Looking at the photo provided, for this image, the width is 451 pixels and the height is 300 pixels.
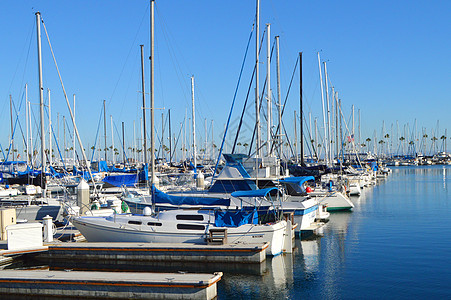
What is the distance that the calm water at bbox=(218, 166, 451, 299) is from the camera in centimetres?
1683

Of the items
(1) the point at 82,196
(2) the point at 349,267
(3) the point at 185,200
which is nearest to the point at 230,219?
(3) the point at 185,200

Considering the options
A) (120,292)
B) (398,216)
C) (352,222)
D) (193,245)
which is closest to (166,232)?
(193,245)

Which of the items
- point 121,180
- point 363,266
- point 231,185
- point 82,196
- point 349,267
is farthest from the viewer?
point 121,180

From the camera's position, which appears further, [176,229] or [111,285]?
[176,229]

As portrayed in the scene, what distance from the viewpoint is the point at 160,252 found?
2044 centimetres

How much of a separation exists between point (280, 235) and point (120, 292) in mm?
8969

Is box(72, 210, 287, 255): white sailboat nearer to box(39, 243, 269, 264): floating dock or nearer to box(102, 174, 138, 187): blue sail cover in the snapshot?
box(39, 243, 269, 264): floating dock

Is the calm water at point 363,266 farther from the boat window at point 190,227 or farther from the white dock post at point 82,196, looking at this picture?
the white dock post at point 82,196

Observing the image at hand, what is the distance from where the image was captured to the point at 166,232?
2197 cm

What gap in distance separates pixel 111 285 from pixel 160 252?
500 cm

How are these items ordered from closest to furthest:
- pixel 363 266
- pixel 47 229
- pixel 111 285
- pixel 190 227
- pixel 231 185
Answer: pixel 111 285, pixel 363 266, pixel 190 227, pixel 47 229, pixel 231 185

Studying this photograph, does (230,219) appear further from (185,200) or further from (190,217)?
(185,200)

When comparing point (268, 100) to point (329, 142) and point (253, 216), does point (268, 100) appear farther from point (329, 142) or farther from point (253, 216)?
point (329, 142)

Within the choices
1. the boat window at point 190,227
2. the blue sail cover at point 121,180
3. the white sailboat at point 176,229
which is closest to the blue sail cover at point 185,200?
the white sailboat at point 176,229
